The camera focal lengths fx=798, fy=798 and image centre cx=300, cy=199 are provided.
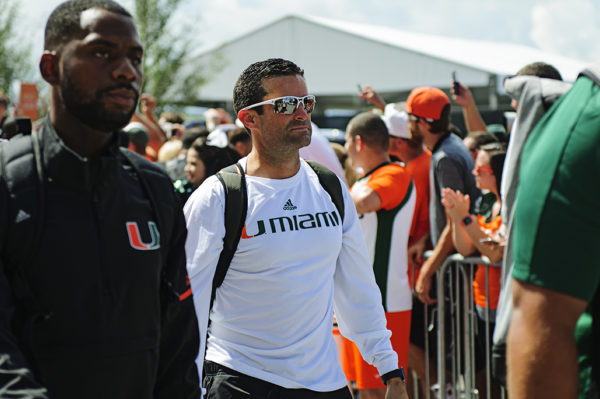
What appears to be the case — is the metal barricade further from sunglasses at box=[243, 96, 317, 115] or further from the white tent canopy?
the white tent canopy

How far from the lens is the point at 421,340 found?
6.54 m

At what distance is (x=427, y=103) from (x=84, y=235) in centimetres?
472

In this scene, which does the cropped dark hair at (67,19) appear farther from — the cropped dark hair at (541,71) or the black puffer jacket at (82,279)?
the cropped dark hair at (541,71)

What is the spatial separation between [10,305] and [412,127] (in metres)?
4.88

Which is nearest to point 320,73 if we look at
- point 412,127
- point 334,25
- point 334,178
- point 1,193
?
point 334,25

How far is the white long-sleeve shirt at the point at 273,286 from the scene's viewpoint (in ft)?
11.6

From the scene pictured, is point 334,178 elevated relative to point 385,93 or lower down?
elevated

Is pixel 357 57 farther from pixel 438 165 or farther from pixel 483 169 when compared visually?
pixel 483 169

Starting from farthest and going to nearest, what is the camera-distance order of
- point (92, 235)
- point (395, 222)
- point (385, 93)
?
point (385, 93)
point (395, 222)
point (92, 235)

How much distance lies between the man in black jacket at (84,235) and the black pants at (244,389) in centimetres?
112

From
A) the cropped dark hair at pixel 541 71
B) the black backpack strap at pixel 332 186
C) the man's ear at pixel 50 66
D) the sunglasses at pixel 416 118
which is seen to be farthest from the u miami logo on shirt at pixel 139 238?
the sunglasses at pixel 416 118

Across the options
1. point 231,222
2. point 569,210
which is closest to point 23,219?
point 569,210

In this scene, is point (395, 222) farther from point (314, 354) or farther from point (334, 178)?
point (314, 354)

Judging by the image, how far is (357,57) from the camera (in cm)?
3036
